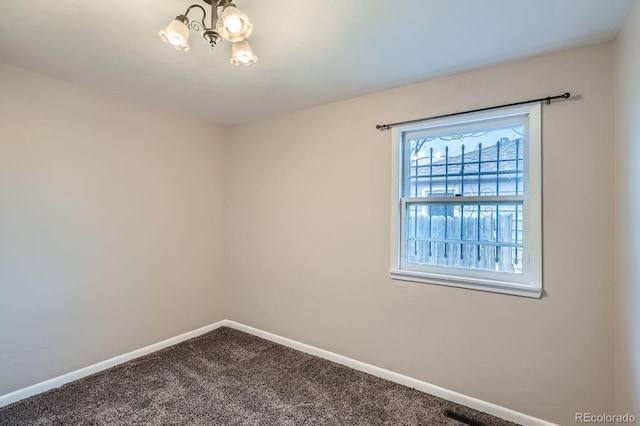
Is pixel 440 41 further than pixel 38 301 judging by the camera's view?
No

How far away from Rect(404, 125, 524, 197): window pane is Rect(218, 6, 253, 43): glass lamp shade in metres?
1.54

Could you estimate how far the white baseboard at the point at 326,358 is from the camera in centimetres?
200

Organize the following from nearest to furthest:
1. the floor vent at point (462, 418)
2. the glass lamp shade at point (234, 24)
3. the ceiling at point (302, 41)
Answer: the glass lamp shade at point (234, 24), the ceiling at point (302, 41), the floor vent at point (462, 418)

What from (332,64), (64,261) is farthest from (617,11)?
(64,261)

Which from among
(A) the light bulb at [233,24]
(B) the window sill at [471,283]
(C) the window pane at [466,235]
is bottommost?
(B) the window sill at [471,283]

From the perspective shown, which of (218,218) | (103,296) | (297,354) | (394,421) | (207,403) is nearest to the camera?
(394,421)

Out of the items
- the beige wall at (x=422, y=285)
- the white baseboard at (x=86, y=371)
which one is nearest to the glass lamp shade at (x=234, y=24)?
the beige wall at (x=422, y=285)

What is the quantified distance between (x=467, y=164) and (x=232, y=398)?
243cm

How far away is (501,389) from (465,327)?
0.42m

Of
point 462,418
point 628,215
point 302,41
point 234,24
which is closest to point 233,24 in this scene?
point 234,24

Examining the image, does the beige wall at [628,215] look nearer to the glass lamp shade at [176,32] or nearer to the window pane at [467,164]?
the window pane at [467,164]

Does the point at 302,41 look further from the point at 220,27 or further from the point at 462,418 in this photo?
the point at 462,418

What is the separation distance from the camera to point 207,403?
84.7 inches

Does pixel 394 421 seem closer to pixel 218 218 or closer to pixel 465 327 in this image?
pixel 465 327
